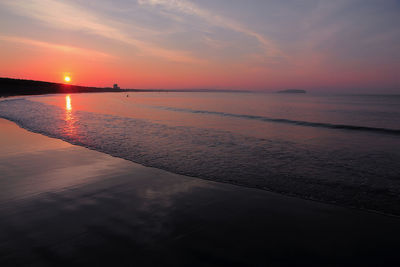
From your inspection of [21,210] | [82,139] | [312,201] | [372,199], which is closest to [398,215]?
[372,199]

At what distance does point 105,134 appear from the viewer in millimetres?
16078

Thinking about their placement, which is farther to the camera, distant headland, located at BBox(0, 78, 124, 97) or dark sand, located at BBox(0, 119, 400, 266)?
distant headland, located at BBox(0, 78, 124, 97)

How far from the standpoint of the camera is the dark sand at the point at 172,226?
12.5 feet

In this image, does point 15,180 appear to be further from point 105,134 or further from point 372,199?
point 372,199

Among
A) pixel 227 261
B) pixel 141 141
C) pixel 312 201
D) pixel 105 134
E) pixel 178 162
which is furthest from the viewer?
pixel 105 134

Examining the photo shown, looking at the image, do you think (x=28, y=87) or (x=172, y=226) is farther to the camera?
(x=28, y=87)

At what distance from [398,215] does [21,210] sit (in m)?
8.90

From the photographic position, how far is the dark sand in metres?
3.80

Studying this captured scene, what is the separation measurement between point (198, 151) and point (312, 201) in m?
6.47

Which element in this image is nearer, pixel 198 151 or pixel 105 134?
pixel 198 151

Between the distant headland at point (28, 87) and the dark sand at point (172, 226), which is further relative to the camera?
the distant headland at point (28, 87)

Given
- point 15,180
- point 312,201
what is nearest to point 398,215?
point 312,201

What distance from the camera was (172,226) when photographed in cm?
480

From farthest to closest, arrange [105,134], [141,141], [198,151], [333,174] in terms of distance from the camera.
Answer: [105,134] → [141,141] → [198,151] → [333,174]
